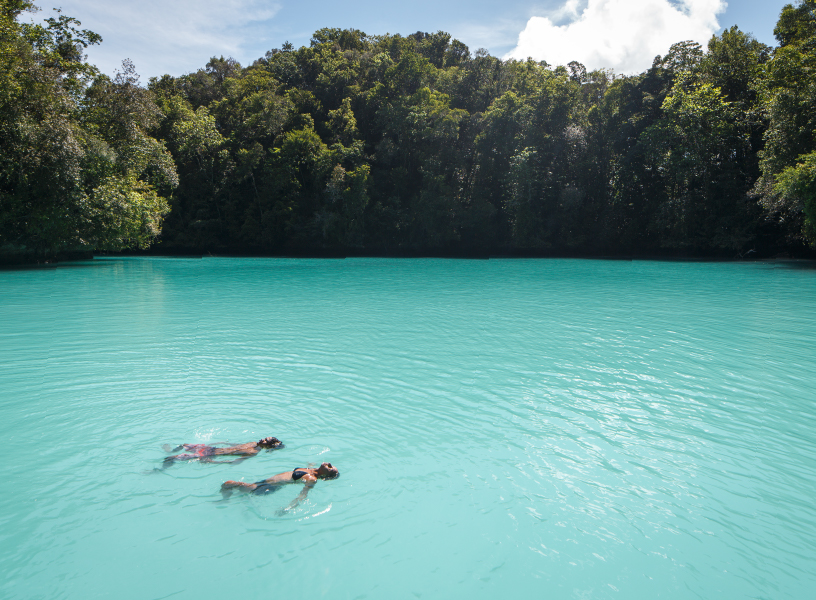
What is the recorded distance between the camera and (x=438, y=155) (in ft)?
154

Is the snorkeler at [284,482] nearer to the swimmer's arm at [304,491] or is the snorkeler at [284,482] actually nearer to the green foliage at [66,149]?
the swimmer's arm at [304,491]

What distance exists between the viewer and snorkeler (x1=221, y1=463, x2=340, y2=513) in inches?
202

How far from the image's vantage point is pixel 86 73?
31.5 meters

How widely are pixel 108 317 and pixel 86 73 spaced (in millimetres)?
24598

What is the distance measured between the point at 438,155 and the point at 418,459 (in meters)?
43.6

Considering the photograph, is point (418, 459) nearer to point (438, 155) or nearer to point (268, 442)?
point (268, 442)

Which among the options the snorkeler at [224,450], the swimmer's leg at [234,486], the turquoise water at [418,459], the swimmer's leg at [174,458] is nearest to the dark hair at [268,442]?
the snorkeler at [224,450]

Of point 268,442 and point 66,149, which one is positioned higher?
point 66,149

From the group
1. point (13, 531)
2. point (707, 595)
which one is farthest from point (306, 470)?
point (707, 595)

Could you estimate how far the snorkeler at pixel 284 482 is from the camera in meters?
5.14

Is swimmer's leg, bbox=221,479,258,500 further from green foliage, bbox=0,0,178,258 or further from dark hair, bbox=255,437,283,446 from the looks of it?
green foliage, bbox=0,0,178,258

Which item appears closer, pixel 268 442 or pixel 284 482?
pixel 284 482

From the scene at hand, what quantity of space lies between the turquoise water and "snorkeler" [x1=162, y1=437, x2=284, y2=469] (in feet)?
0.46

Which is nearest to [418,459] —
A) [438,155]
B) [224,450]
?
[224,450]
